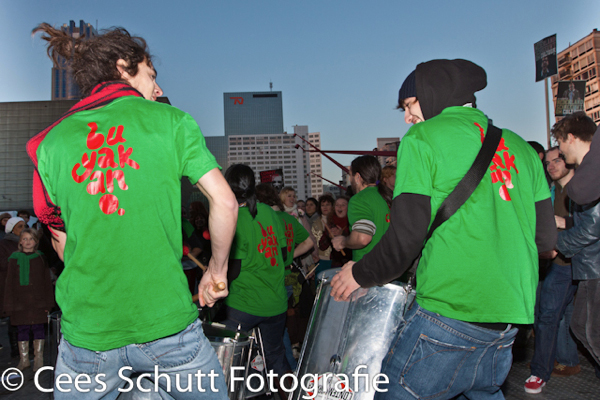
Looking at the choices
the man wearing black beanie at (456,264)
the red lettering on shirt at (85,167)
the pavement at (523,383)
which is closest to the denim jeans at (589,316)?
the man wearing black beanie at (456,264)

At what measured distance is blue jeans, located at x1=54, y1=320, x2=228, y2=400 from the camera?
171 centimetres

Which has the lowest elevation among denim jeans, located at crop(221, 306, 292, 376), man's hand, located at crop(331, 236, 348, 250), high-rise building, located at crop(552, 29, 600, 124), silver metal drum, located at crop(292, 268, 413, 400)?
denim jeans, located at crop(221, 306, 292, 376)

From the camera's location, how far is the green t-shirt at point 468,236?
1.80 metres

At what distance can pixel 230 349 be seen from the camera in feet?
8.94

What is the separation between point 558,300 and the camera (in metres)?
4.48

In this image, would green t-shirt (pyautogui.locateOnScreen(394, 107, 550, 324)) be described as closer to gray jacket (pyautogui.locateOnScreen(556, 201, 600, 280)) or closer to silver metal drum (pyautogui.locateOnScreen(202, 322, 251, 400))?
silver metal drum (pyautogui.locateOnScreen(202, 322, 251, 400))

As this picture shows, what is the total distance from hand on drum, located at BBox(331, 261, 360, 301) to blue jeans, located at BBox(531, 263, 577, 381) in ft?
10.1

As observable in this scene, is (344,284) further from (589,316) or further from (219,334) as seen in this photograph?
(589,316)

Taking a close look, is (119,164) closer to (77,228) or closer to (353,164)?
(77,228)

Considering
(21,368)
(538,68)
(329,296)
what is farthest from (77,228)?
(538,68)

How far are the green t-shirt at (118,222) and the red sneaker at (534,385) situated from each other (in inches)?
148

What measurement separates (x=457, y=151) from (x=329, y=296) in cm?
96

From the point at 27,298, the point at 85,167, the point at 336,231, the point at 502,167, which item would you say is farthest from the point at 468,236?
the point at 27,298

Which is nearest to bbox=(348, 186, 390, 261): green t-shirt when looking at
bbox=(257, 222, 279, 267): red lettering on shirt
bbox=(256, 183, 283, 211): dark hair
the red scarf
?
bbox=(257, 222, 279, 267): red lettering on shirt
